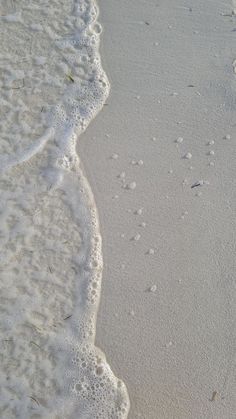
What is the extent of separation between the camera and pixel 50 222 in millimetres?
→ 2525

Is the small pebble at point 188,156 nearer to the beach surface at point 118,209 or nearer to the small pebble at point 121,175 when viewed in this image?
the beach surface at point 118,209

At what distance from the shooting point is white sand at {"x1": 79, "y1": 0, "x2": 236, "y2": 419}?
219 cm

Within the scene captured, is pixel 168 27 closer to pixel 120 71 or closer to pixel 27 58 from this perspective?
pixel 120 71

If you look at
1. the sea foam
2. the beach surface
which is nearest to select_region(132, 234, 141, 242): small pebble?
the beach surface

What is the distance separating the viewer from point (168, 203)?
2.53 meters

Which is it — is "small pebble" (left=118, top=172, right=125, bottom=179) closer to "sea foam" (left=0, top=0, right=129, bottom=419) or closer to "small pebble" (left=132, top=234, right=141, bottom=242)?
"sea foam" (left=0, top=0, right=129, bottom=419)

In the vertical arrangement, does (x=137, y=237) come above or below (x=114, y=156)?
below

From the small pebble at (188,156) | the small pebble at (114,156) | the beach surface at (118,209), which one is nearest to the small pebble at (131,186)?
the beach surface at (118,209)

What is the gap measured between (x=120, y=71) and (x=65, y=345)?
68.8 inches

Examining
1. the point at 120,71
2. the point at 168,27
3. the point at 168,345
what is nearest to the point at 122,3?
the point at 168,27

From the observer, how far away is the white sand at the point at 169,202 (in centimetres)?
219

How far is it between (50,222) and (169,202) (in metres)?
0.69

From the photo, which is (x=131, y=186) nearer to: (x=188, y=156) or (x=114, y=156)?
(x=114, y=156)

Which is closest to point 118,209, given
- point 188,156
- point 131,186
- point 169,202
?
point 131,186
